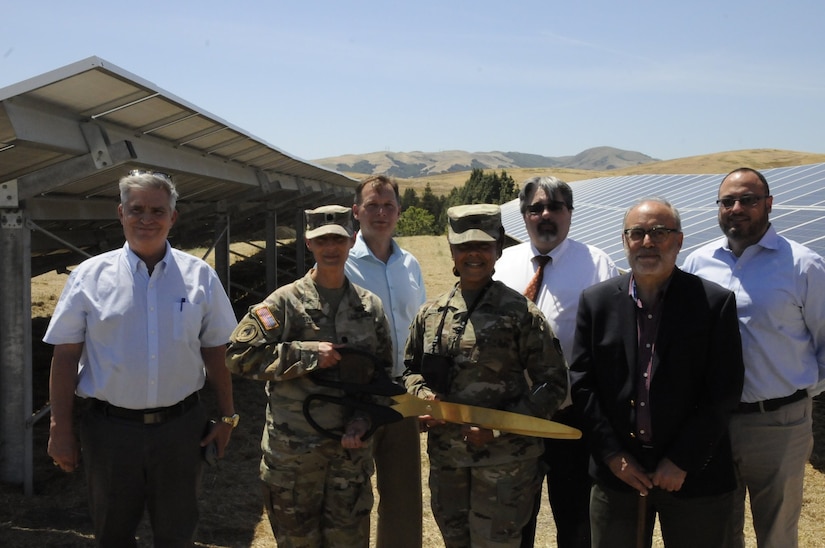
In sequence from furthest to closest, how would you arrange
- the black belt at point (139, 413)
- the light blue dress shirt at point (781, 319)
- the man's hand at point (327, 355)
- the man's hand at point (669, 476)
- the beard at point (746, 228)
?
1. the beard at point (746, 228)
2. the light blue dress shirt at point (781, 319)
3. the black belt at point (139, 413)
4. the man's hand at point (327, 355)
5. the man's hand at point (669, 476)

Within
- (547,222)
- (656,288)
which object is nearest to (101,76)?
(547,222)

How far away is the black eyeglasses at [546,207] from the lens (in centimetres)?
345

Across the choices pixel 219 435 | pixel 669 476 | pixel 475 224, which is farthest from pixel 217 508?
pixel 669 476

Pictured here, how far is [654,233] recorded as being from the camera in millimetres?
2848

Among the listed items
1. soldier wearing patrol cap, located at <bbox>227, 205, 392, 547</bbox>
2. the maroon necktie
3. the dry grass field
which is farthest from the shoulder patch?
the dry grass field

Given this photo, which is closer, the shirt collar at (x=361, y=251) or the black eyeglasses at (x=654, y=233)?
the black eyeglasses at (x=654, y=233)

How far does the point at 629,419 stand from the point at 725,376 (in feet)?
1.35

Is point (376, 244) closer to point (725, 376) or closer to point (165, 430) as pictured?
point (165, 430)

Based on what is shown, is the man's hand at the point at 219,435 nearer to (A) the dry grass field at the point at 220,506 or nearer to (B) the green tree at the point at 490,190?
(A) the dry grass field at the point at 220,506

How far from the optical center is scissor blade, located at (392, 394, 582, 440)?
113 inches

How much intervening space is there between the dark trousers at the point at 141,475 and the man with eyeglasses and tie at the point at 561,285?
64.5 inches

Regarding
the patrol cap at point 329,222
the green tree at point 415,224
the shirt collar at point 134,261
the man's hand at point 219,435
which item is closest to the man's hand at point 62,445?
the man's hand at point 219,435

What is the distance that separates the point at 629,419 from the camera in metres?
2.92

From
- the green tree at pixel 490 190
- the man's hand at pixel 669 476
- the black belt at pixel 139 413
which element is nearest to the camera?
the man's hand at pixel 669 476
